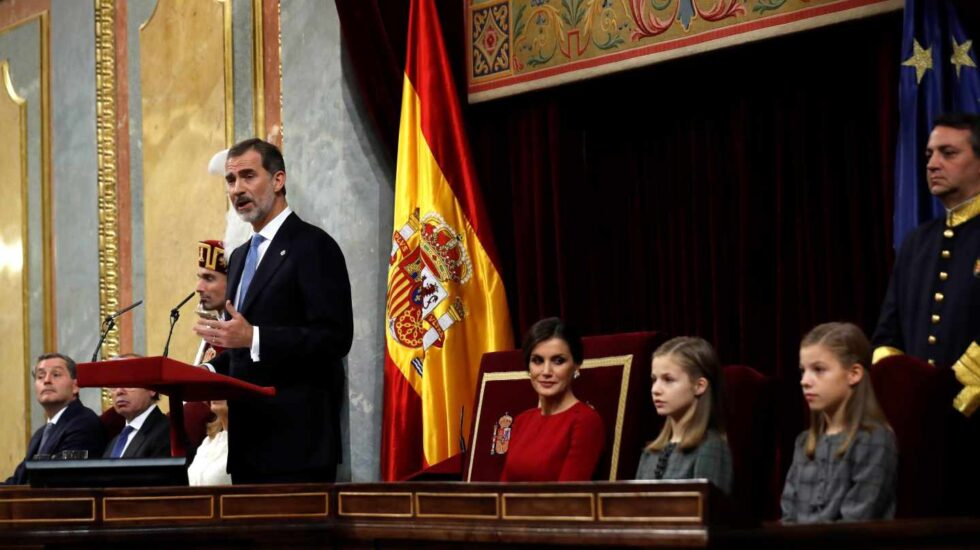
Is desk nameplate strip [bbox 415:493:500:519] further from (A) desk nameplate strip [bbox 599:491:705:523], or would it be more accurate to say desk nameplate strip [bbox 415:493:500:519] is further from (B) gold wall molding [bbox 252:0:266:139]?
(B) gold wall molding [bbox 252:0:266:139]

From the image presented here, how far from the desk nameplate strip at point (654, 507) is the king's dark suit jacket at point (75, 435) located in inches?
156

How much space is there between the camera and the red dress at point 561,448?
3834mm

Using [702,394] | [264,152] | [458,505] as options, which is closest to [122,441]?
[264,152]

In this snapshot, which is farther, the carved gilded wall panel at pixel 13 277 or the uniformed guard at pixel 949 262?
the carved gilded wall panel at pixel 13 277

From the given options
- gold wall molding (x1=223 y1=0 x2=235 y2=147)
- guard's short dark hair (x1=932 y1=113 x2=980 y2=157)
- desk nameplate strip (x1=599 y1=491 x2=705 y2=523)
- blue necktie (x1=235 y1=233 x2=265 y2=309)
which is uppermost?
gold wall molding (x1=223 y1=0 x2=235 y2=147)

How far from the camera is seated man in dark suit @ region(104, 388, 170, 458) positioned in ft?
19.2

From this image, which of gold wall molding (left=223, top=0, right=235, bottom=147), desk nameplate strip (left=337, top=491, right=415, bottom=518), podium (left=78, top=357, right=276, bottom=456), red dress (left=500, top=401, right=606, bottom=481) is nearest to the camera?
desk nameplate strip (left=337, top=491, right=415, bottom=518)

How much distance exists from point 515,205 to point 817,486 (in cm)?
269

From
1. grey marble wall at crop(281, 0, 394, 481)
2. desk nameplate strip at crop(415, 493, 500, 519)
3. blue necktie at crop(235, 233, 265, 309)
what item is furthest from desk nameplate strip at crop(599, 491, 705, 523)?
grey marble wall at crop(281, 0, 394, 481)

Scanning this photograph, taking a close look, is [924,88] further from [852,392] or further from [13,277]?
[13,277]

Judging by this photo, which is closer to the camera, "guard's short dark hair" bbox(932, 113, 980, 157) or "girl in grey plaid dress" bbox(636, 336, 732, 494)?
"girl in grey plaid dress" bbox(636, 336, 732, 494)

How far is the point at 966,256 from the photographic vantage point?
3.60 metres

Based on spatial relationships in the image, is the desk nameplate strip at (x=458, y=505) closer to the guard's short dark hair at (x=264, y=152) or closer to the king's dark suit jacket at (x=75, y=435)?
the guard's short dark hair at (x=264, y=152)

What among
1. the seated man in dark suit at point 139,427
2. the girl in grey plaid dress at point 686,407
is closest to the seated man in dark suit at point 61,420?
the seated man in dark suit at point 139,427
